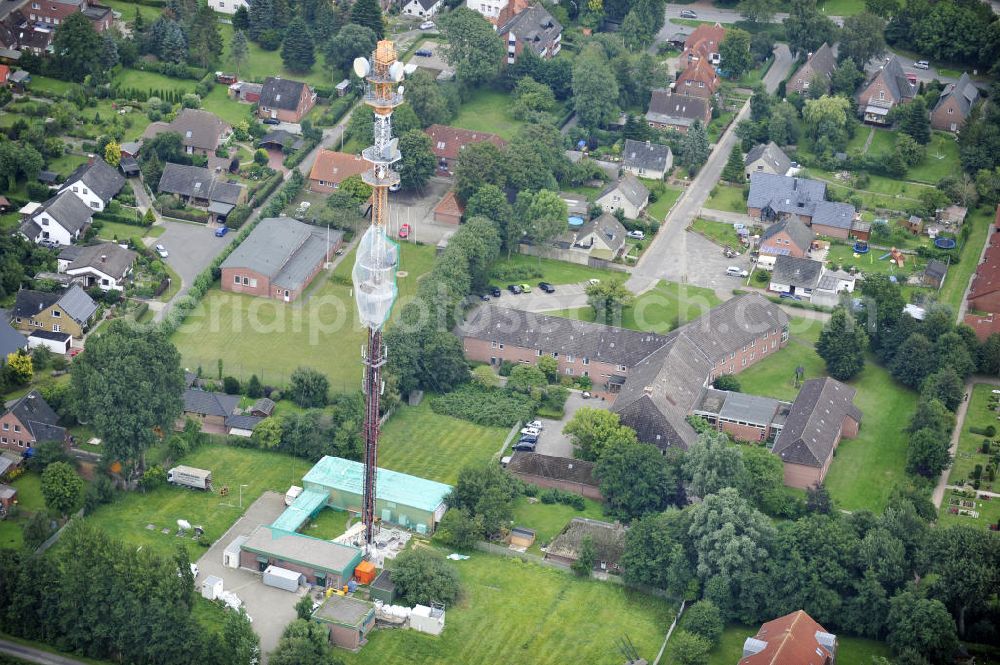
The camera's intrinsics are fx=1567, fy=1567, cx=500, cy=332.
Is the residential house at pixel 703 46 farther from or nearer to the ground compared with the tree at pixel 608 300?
farther from the ground

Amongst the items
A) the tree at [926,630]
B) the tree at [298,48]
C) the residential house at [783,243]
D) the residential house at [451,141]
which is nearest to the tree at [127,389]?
the residential house at [451,141]

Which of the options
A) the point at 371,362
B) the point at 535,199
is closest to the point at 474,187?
the point at 535,199

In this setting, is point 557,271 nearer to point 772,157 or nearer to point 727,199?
point 727,199

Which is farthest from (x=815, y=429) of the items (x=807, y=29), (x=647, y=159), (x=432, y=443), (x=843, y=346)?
→ (x=807, y=29)

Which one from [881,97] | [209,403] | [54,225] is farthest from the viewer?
[881,97]

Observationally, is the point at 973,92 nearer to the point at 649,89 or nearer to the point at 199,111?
the point at 649,89

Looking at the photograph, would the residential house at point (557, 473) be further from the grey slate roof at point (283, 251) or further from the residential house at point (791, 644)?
the grey slate roof at point (283, 251)
